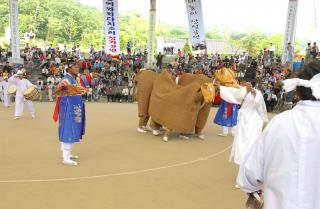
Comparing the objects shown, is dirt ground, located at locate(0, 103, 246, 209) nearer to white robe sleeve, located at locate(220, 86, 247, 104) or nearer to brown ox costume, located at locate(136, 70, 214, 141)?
brown ox costume, located at locate(136, 70, 214, 141)

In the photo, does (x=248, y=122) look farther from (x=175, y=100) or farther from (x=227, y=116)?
(x=227, y=116)

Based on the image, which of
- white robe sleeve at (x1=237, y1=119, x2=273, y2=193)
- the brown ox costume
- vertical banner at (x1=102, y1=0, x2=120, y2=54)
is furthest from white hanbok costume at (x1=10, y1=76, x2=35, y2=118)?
white robe sleeve at (x1=237, y1=119, x2=273, y2=193)

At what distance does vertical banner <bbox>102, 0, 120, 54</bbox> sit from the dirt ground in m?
8.53

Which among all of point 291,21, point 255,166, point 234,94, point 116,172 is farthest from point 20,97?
point 291,21

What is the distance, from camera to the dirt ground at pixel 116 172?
4.88 metres

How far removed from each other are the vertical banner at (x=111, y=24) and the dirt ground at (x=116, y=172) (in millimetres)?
8535

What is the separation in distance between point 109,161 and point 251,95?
7.97ft

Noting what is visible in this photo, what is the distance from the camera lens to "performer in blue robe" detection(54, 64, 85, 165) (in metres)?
6.25

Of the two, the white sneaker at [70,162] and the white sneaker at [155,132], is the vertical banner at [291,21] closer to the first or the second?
the white sneaker at [155,132]

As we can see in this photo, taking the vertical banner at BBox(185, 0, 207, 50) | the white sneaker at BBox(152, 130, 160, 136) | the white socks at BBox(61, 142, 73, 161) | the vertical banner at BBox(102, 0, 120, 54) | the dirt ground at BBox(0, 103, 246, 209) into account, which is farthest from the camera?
the vertical banner at BBox(102, 0, 120, 54)

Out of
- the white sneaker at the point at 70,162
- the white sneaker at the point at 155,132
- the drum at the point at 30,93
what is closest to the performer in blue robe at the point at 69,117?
the white sneaker at the point at 70,162

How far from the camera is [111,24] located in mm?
17594

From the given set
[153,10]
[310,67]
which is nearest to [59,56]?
[153,10]

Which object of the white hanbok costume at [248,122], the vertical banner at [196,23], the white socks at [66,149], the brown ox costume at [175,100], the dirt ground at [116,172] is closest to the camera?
the dirt ground at [116,172]
